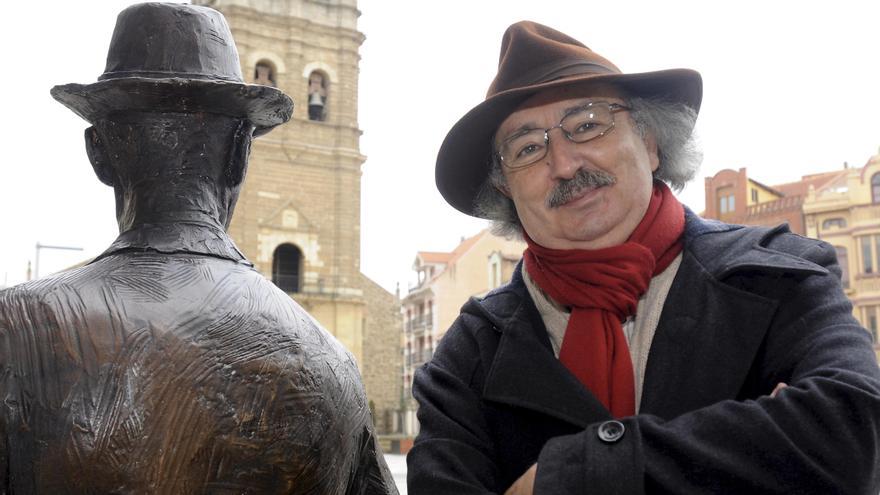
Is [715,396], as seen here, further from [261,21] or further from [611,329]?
[261,21]

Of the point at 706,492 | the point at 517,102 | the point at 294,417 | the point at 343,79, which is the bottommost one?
the point at 706,492

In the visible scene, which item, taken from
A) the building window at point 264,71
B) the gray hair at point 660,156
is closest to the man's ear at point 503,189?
the gray hair at point 660,156

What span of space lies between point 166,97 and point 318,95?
29679mm

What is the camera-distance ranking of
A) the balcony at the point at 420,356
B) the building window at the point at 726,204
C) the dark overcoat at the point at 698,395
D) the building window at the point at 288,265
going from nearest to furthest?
the dark overcoat at the point at 698,395, the building window at the point at 726,204, the building window at the point at 288,265, the balcony at the point at 420,356

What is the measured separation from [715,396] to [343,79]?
1176 inches

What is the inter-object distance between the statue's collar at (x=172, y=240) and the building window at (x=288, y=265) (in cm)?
2816

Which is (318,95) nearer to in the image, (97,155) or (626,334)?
(97,155)

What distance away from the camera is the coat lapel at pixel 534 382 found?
1883 mm

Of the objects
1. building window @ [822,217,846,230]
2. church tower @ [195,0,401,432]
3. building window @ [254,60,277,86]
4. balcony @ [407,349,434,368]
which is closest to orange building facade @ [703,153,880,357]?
building window @ [822,217,846,230]

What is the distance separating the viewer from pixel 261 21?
98.5 feet

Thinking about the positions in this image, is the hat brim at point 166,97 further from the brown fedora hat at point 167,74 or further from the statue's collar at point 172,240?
the statue's collar at point 172,240

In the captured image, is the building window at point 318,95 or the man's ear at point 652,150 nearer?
the man's ear at point 652,150

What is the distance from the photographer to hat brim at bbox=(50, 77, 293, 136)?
72.8 inches

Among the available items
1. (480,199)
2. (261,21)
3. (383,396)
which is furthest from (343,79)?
(480,199)
